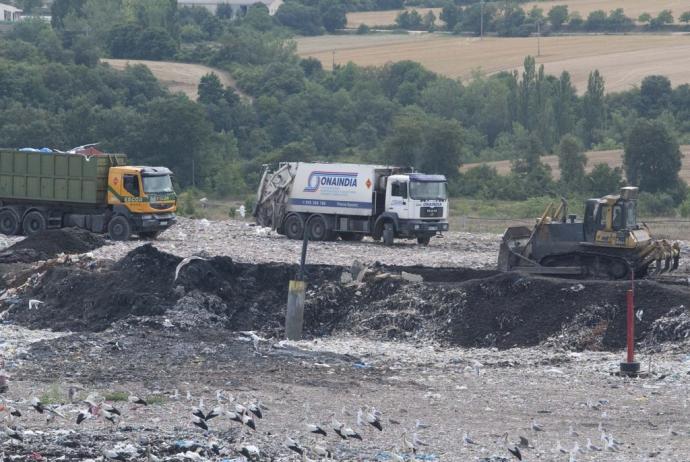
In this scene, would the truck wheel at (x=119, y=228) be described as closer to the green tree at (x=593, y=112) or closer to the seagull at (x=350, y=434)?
the seagull at (x=350, y=434)

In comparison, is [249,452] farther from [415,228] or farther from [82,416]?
[415,228]

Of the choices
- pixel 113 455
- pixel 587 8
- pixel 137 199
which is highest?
pixel 587 8

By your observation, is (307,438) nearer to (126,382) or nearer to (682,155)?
(126,382)

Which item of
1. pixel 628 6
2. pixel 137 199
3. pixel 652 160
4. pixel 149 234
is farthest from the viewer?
pixel 628 6

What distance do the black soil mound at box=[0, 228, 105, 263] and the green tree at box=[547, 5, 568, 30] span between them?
90.5 m

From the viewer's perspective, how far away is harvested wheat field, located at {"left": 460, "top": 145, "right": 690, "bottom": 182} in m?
66.8

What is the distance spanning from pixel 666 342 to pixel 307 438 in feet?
25.8

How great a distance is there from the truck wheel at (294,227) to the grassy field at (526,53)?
185 ft

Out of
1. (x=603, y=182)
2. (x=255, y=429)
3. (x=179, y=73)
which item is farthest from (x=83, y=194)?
(x=179, y=73)

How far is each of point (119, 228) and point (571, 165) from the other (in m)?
32.6

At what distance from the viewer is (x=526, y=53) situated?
107500 millimetres

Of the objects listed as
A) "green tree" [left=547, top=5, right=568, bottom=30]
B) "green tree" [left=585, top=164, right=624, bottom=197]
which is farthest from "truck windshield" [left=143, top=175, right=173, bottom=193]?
"green tree" [left=547, top=5, right=568, bottom=30]

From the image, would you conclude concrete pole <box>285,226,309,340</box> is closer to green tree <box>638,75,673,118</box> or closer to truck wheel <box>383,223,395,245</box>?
truck wheel <box>383,223,395,245</box>

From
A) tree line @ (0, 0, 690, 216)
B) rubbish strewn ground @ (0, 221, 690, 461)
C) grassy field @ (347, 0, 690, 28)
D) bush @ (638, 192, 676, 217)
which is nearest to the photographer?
rubbish strewn ground @ (0, 221, 690, 461)
